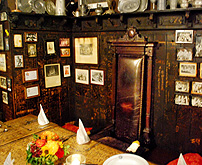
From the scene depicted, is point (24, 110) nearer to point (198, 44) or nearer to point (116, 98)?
point (116, 98)

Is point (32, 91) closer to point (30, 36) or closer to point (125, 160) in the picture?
point (30, 36)

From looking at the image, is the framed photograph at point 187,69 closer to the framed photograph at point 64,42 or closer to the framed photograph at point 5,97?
the framed photograph at point 64,42

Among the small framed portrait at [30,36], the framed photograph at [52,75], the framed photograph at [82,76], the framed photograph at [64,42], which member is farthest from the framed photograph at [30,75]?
the framed photograph at [82,76]

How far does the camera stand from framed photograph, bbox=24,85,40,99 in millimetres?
4267

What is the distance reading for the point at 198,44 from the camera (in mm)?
3297

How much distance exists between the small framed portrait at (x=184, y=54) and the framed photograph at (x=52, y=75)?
2616mm

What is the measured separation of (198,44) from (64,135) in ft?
7.98

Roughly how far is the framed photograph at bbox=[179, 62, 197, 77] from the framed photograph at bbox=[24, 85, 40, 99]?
284 centimetres

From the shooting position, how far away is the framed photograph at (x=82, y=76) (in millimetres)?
4812

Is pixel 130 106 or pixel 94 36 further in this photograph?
pixel 94 36

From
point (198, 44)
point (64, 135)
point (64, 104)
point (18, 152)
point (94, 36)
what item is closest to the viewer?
point (18, 152)

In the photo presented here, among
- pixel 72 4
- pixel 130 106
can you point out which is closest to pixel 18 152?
pixel 130 106

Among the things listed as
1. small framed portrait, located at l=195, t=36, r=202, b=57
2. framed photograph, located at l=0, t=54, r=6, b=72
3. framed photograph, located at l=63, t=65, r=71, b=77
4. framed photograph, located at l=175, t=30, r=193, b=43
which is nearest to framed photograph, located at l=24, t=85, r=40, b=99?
framed photograph, located at l=0, t=54, r=6, b=72

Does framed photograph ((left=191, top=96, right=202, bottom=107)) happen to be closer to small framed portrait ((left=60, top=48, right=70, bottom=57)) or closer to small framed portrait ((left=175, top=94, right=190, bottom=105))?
small framed portrait ((left=175, top=94, right=190, bottom=105))
